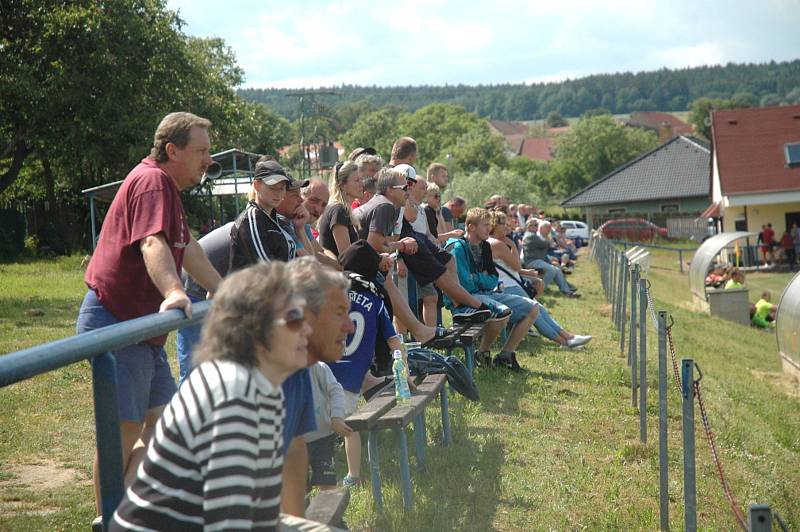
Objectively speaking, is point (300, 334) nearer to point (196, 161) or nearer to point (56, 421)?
point (196, 161)

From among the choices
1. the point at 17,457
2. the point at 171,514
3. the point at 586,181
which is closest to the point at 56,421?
the point at 17,457

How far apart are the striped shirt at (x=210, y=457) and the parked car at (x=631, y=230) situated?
64.3 meters

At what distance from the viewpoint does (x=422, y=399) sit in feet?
20.7

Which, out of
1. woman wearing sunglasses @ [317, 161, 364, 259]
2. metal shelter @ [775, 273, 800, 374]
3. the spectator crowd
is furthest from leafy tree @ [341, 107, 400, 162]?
the spectator crowd

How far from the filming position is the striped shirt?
2674mm

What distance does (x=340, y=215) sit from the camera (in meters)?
7.94

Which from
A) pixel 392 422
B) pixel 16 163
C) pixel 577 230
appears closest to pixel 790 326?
pixel 392 422

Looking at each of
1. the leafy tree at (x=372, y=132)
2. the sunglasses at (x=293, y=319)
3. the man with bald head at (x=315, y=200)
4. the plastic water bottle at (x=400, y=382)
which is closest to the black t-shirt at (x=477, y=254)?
the man with bald head at (x=315, y=200)

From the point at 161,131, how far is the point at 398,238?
483 centimetres

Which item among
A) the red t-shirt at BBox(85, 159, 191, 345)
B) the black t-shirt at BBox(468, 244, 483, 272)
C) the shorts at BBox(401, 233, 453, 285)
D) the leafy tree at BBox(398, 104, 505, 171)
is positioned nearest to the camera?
the red t-shirt at BBox(85, 159, 191, 345)

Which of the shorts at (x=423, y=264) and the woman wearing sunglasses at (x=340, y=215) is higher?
the woman wearing sunglasses at (x=340, y=215)

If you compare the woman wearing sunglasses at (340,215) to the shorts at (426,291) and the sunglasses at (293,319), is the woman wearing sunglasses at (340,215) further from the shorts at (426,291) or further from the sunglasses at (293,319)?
the sunglasses at (293,319)

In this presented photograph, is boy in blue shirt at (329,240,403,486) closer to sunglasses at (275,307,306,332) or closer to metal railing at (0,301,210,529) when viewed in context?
metal railing at (0,301,210,529)

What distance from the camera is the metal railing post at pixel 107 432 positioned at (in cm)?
306
